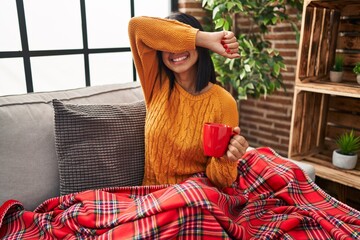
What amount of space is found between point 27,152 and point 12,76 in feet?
2.75

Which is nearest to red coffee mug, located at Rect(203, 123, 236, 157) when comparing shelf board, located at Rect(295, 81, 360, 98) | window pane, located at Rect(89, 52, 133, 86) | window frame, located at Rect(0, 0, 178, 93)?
shelf board, located at Rect(295, 81, 360, 98)

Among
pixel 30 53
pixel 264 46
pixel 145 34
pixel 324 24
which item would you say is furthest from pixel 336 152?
pixel 30 53

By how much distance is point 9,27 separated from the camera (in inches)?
67.1

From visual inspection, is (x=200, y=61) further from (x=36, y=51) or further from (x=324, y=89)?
(x=36, y=51)

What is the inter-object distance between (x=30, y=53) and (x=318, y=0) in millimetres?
1515

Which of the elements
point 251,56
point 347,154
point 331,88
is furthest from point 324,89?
point 251,56

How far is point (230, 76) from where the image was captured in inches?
82.7

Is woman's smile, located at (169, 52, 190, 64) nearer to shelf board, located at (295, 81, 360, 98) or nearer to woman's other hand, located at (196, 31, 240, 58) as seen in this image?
woman's other hand, located at (196, 31, 240, 58)

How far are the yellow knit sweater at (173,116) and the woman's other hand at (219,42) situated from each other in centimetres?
4

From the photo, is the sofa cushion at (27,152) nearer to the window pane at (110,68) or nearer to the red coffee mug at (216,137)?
the red coffee mug at (216,137)

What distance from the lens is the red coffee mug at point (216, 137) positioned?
3.09ft

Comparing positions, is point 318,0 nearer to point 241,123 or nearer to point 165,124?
point 165,124

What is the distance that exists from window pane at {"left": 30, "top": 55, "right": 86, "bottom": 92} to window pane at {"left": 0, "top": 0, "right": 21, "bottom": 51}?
13cm

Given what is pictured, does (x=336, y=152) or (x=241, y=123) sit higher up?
(x=336, y=152)
